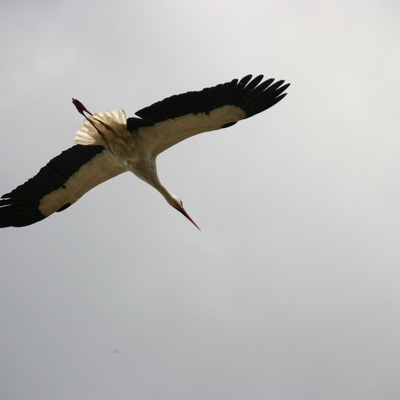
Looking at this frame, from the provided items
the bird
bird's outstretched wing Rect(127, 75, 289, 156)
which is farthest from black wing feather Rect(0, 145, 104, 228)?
bird's outstretched wing Rect(127, 75, 289, 156)

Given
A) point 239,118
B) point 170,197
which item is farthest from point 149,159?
point 239,118

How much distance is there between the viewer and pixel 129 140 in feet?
46.8

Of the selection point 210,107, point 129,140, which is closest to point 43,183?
point 129,140

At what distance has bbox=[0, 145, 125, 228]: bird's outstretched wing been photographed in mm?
14680

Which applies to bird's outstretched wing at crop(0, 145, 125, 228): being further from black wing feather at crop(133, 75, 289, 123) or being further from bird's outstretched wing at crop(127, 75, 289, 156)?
black wing feather at crop(133, 75, 289, 123)

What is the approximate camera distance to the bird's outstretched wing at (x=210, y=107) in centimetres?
1350

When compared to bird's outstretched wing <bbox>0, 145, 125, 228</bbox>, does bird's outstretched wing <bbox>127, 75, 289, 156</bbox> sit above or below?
above

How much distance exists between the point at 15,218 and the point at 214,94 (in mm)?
3980

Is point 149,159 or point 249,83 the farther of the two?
point 149,159

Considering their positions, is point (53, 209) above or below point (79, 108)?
below

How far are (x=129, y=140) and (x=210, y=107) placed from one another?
57.8 inches

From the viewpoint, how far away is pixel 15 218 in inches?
591

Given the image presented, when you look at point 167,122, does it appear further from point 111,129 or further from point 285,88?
point 285,88

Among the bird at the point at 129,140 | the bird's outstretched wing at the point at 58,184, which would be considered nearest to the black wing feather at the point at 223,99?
the bird at the point at 129,140
